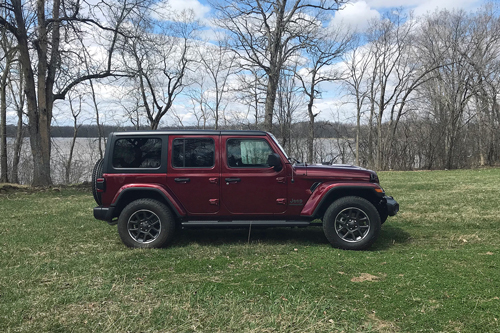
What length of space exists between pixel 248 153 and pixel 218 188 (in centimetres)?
71

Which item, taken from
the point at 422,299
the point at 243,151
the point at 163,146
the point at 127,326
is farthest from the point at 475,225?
the point at 127,326

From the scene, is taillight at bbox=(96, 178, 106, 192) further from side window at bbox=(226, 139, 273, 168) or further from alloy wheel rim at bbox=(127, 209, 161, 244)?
side window at bbox=(226, 139, 273, 168)

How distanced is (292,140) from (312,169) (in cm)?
3198

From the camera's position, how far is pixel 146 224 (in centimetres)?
560

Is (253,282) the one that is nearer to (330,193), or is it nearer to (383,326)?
(383,326)

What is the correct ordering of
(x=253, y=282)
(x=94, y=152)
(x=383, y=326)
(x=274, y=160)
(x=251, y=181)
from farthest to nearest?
(x=94, y=152) < (x=251, y=181) < (x=274, y=160) < (x=253, y=282) < (x=383, y=326)

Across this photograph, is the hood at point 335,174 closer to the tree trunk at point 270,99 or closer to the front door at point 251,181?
the front door at point 251,181

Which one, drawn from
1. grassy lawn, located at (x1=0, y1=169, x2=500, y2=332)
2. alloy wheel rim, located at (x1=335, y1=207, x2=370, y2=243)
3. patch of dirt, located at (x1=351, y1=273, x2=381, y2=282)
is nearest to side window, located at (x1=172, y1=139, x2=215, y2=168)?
grassy lawn, located at (x1=0, y1=169, x2=500, y2=332)

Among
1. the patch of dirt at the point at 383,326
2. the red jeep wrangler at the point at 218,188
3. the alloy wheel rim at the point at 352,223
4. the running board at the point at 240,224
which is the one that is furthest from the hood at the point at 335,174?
the patch of dirt at the point at 383,326

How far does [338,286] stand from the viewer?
13.2 feet

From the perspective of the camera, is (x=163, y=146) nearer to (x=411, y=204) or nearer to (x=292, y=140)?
(x=411, y=204)

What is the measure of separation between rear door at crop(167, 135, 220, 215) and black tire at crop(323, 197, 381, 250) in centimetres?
173

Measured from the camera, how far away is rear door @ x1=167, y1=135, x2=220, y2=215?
18.3ft

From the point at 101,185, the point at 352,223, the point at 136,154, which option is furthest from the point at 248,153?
the point at 101,185
